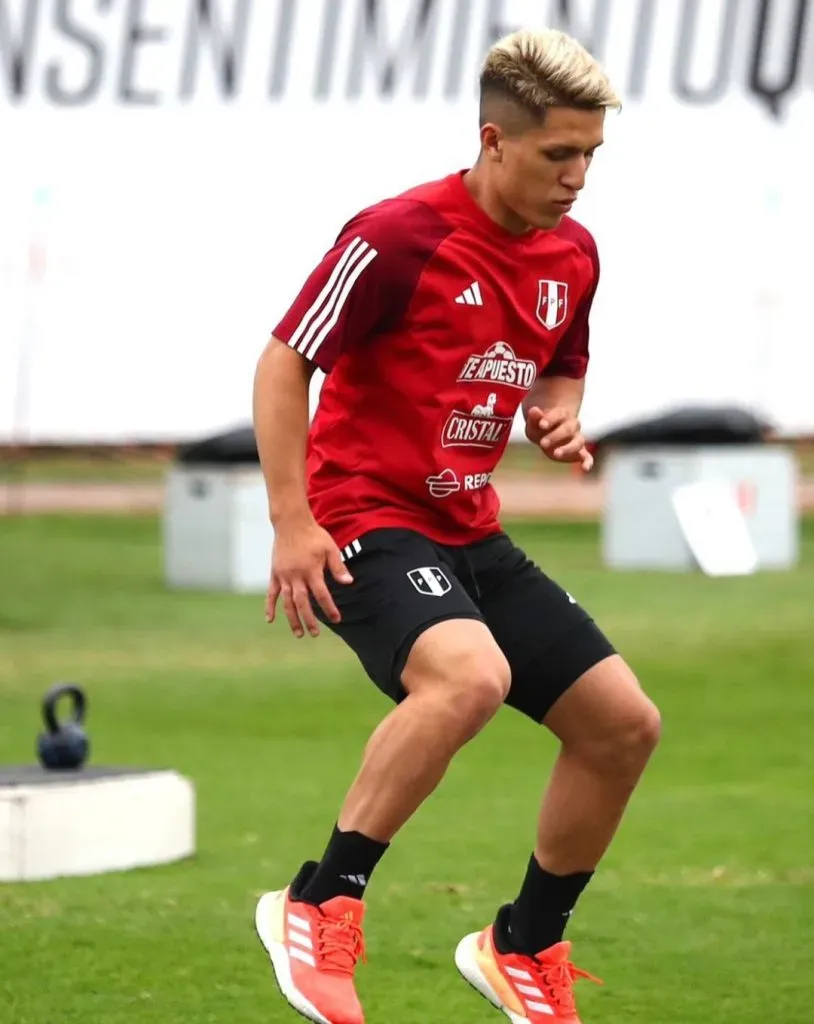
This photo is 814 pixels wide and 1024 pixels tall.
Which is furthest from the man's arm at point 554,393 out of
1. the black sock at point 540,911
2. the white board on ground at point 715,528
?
the white board on ground at point 715,528

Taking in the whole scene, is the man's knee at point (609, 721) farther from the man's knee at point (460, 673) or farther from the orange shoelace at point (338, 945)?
the orange shoelace at point (338, 945)

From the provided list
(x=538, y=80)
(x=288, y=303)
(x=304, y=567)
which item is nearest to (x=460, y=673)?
(x=304, y=567)

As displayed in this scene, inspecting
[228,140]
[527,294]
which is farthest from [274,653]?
[228,140]

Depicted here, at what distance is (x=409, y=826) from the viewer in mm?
7148

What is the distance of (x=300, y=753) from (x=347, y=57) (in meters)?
12.2

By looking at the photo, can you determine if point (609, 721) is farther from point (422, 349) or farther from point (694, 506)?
point (694, 506)

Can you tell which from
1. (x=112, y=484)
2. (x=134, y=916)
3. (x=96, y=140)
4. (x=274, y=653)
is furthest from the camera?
(x=112, y=484)

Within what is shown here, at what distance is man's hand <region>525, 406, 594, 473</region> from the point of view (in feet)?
14.5

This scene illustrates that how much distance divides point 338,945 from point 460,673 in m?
0.53

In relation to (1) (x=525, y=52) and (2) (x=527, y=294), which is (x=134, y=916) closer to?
(2) (x=527, y=294)

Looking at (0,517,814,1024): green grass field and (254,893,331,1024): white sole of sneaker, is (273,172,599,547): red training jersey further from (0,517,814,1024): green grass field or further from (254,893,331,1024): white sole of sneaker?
(0,517,814,1024): green grass field

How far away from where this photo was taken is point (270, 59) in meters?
19.8

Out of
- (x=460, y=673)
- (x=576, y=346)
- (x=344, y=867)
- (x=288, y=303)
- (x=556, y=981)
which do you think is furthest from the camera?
(x=288, y=303)

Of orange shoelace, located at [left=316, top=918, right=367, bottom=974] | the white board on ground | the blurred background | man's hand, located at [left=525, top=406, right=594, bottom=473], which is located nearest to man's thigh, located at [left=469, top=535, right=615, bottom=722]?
man's hand, located at [left=525, top=406, right=594, bottom=473]
